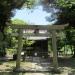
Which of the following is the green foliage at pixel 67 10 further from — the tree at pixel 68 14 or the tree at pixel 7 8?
the tree at pixel 7 8

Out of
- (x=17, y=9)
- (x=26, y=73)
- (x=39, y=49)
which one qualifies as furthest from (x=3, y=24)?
(x=26, y=73)

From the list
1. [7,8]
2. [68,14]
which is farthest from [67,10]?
[7,8]

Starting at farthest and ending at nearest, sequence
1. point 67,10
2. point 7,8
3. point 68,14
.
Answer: point 67,10 < point 68,14 < point 7,8

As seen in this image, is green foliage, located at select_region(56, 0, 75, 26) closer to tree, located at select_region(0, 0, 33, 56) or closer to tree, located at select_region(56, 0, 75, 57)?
tree, located at select_region(56, 0, 75, 57)

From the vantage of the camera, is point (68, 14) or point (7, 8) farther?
point (68, 14)

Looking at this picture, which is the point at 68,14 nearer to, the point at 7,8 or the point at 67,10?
the point at 67,10

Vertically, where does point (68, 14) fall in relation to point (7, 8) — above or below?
above

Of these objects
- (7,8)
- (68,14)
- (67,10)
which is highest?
(67,10)

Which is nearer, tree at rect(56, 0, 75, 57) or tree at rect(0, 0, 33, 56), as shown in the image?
tree at rect(0, 0, 33, 56)

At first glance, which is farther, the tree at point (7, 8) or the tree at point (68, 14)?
the tree at point (68, 14)

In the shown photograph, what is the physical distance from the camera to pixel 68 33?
26.6m

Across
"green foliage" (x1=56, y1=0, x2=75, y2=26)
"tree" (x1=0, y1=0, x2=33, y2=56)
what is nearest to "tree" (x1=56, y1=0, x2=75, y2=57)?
"green foliage" (x1=56, y1=0, x2=75, y2=26)

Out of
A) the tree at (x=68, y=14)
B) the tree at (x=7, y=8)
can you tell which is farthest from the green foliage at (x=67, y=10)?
the tree at (x=7, y=8)

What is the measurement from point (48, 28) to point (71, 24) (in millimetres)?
11025
